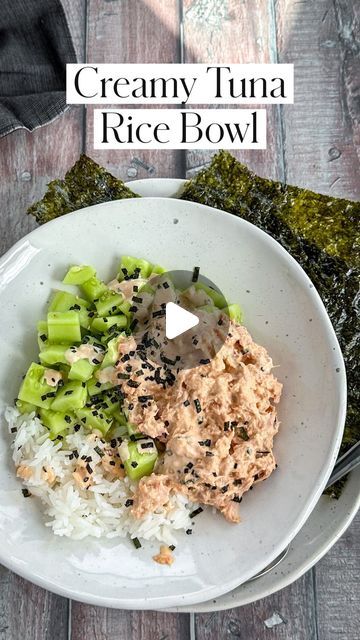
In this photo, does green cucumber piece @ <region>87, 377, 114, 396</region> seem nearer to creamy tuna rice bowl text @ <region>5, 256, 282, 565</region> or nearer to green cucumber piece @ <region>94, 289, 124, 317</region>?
creamy tuna rice bowl text @ <region>5, 256, 282, 565</region>

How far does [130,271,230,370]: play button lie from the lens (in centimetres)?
280

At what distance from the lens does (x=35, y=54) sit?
144 inches

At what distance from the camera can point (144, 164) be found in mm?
3555

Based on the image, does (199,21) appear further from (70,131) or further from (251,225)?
(251,225)

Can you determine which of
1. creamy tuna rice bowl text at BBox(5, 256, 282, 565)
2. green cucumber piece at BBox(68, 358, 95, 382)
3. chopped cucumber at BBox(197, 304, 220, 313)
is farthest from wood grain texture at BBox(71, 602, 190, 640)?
chopped cucumber at BBox(197, 304, 220, 313)

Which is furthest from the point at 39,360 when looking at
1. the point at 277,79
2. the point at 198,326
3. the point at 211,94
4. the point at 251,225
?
the point at 277,79

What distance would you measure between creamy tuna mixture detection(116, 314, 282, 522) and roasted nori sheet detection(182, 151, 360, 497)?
1.69 ft

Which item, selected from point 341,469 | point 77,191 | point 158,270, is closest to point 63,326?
point 158,270

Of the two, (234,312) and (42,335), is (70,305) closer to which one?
(42,335)

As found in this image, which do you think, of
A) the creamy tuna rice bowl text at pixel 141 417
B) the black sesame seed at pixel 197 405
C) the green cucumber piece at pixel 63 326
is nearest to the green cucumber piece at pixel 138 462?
the creamy tuna rice bowl text at pixel 141 417

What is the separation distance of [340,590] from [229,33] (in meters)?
2.54

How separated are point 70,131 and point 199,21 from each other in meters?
0.83

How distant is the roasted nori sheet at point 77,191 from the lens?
322 cm

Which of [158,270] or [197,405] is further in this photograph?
[158,270]
